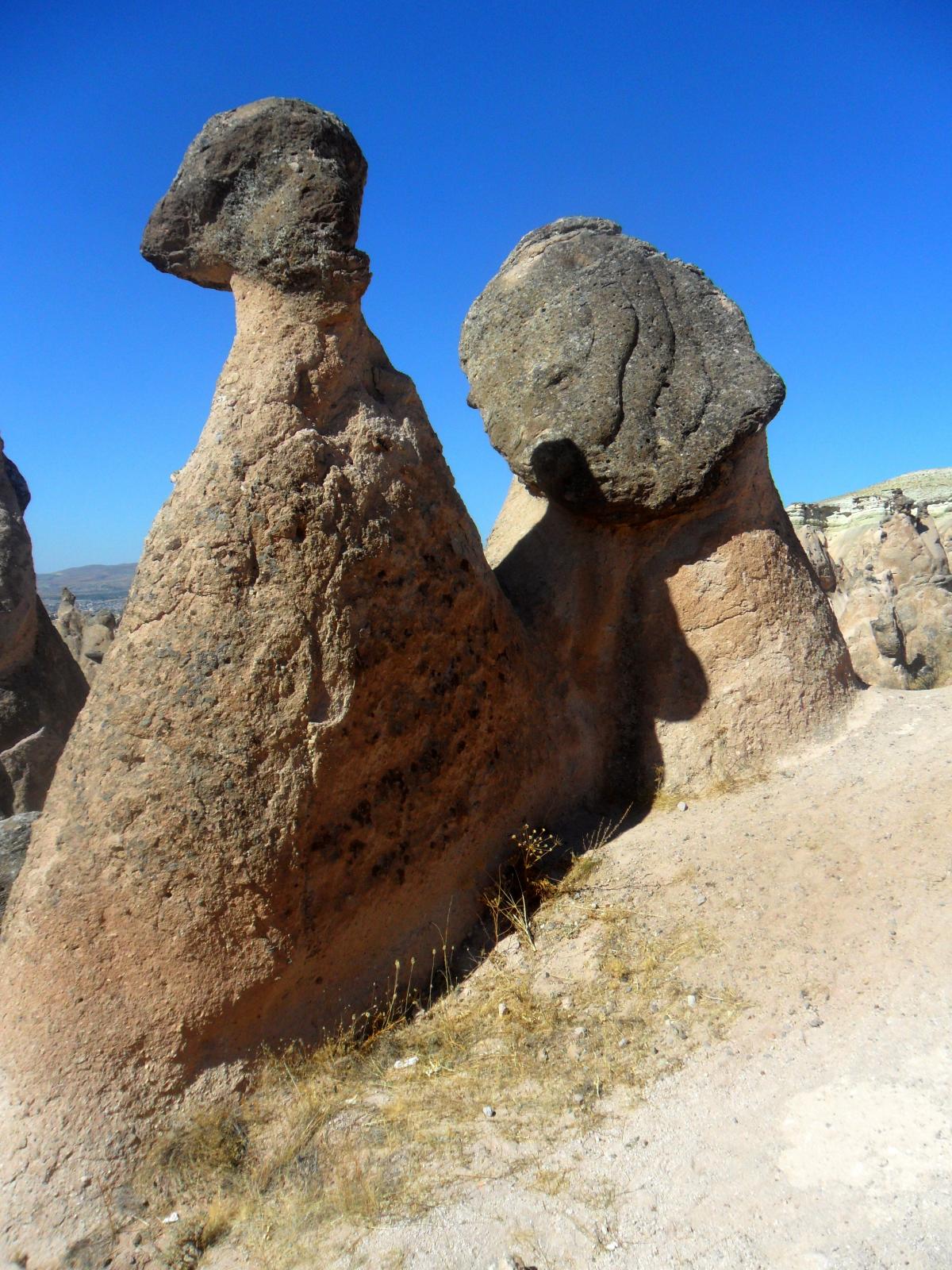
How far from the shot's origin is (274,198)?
10.2 ft

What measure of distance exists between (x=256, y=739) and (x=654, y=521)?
2.21m

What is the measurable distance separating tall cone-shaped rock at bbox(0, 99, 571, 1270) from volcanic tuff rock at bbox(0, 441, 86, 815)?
129 inches

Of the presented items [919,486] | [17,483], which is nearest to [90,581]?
[919,486]

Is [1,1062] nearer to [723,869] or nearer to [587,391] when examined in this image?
[723,869]

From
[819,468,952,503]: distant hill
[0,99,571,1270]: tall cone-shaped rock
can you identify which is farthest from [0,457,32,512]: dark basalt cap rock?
[819,468,952,503]: distant hill

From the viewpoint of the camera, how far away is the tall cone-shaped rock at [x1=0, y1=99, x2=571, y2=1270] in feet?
8.82

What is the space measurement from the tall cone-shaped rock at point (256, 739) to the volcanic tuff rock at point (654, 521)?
848 mm

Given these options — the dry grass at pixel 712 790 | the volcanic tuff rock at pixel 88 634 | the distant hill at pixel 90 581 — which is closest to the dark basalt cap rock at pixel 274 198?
the dry grass at pixel 712 790

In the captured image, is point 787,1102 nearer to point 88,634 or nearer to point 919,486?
point 88,634

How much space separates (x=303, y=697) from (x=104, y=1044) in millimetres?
1215

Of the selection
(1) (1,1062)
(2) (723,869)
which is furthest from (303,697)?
(2) (723,869)

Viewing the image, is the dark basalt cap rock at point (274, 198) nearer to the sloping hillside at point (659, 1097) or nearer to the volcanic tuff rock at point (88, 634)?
the sloping hillside at point (659, 1097)

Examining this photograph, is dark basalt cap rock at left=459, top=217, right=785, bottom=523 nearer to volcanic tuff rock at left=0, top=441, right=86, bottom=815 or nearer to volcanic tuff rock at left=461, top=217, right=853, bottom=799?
volcanic tuff rock at left=461, top=217, right=853, bottom=799

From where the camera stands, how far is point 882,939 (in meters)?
2.83
